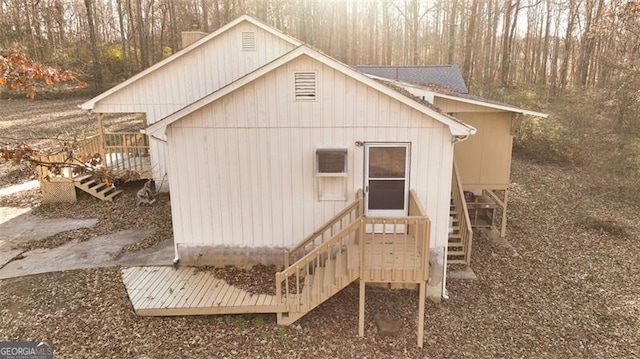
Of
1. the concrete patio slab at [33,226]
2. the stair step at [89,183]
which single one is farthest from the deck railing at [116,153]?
the concrete patio slab at [33,226]

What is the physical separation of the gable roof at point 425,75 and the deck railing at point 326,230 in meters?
6.39

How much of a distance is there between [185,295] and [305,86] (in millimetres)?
4289

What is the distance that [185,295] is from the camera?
705 cm

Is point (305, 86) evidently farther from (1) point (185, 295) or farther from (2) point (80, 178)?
(2) point (80, 178)

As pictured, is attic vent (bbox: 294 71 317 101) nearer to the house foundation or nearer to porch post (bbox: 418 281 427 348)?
the house foundation

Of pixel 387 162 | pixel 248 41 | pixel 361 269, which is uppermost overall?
pixel 248 41

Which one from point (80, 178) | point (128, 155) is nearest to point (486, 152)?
point (128, 155)

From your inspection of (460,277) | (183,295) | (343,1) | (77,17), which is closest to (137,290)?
(183,295)

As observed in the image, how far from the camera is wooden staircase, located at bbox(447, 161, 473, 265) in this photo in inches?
364

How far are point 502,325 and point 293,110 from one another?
5.39m

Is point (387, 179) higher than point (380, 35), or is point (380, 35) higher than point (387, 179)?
point (380, 35)

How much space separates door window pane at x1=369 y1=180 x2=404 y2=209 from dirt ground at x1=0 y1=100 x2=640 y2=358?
1700 millimetres

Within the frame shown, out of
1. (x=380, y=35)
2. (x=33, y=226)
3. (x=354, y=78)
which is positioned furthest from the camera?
(x=380, y=35)

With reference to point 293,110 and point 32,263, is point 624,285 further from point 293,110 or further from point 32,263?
point 32,263
